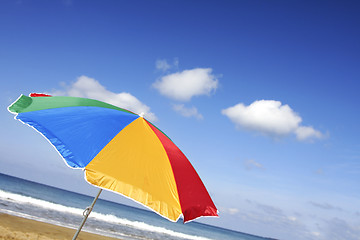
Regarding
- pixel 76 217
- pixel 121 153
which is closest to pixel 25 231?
pixel 76 217

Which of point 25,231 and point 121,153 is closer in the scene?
point 121,153

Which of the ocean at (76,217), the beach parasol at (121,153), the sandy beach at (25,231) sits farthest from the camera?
the ocean at (76,217)

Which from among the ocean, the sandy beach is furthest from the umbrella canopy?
the ocean

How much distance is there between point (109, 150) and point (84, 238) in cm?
1163

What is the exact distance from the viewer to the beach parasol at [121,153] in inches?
101

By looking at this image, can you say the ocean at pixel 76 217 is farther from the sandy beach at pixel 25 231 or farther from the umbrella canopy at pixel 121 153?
the umbrella canopy at pixel 121 153

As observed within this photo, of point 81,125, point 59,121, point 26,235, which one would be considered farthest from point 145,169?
point 26,235

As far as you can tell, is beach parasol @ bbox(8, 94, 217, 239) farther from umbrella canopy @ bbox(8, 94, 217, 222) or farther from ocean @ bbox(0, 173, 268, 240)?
ocean @ bbox(0, 173, 268, 240)

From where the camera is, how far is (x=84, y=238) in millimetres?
12500

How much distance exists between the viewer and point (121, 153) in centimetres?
279

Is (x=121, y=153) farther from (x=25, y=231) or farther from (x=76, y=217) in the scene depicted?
(x=76, y=217)

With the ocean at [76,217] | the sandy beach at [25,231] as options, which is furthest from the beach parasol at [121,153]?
the ocean at [76,217]

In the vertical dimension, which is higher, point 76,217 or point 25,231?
point 25,231

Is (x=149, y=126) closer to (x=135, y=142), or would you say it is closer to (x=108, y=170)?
(x=135, y=142)
